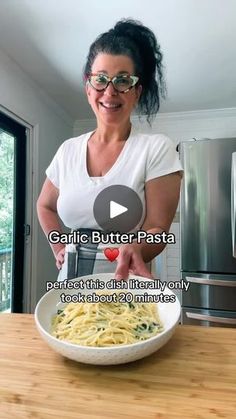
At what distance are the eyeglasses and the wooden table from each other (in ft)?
2.01

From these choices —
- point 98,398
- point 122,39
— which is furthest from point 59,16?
point 98,398

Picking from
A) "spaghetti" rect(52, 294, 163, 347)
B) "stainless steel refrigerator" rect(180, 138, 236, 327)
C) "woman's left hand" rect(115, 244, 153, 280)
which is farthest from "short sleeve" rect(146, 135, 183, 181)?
"stainless steel refrigerator" rect(180, 138, 236, 327)

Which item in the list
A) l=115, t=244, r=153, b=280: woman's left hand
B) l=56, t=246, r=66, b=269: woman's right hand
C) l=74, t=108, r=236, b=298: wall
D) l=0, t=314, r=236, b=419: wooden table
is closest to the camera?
l=0, t=314, r=236, b=419: wooden table

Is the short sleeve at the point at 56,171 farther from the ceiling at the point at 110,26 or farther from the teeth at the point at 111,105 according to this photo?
the ceiling at the point at 110,26

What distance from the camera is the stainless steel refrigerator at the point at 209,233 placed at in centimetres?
203

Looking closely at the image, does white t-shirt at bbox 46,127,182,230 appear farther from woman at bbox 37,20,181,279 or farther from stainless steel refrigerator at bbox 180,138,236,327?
stainless steel refrigerator at bbox 180,138,236,327

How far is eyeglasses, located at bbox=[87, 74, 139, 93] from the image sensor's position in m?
0.82

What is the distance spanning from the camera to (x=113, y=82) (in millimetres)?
813

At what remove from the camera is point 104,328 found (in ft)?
1.67

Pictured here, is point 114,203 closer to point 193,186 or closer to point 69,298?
point 69,298

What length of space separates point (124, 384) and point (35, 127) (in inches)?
92.0

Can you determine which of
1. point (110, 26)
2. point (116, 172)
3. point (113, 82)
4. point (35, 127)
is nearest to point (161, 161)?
point (116, 172)

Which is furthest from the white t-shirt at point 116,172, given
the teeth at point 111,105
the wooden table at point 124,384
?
the wooden table at point 124,384

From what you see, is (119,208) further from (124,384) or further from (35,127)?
(35,127)
